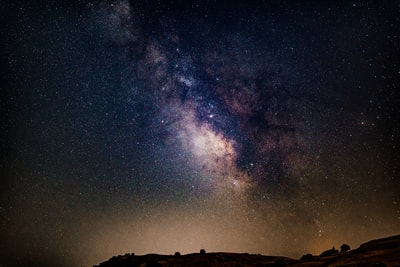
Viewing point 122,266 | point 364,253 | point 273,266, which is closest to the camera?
point 364,253

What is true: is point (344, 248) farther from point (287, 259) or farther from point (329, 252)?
point (287, 259)

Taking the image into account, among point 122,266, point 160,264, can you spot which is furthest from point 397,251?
point 122,266

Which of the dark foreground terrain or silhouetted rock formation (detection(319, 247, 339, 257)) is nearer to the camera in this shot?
the dark foreground terrain

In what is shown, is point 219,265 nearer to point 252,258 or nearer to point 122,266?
point 252,258

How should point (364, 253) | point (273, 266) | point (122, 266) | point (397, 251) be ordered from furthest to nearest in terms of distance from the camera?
point (122, 266) < point (273, 266) < point (364, 253) < point (397, 251)

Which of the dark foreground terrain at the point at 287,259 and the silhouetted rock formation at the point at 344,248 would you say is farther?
the silhouetted rock formation at the point at 344,248

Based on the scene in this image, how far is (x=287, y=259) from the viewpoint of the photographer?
119 ft

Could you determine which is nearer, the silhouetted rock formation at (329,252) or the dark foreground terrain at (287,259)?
the dark foreground terrain at (287,259)

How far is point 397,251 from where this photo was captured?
24484 mm

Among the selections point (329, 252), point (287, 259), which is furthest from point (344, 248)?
point (287, 259)

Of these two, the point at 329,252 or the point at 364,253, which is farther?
the point at 329,252

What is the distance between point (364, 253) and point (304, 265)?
16.2 ft

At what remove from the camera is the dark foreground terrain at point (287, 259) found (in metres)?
24.4

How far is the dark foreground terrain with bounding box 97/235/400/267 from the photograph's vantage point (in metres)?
24.4
